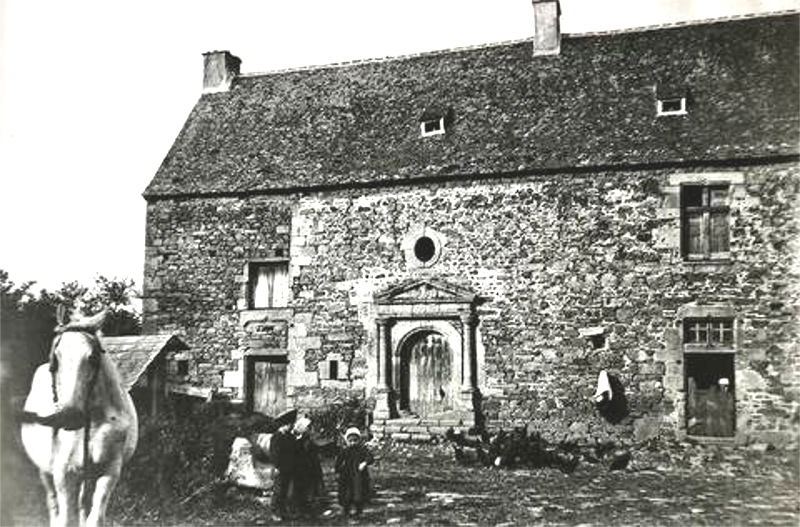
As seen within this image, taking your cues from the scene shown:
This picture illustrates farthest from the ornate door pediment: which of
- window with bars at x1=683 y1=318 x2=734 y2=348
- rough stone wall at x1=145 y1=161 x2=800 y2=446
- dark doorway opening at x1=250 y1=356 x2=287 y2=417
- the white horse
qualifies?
the white horse

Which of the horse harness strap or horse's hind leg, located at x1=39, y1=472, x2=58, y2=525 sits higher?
the horse harness strap

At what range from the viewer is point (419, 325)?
45.9ft

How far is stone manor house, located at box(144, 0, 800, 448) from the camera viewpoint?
12.6 meters

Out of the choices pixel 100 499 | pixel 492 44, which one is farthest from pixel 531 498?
pixel 492 44

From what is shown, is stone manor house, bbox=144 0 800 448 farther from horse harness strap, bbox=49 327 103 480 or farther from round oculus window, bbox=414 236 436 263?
horse harness strap, bbox=49 327 103 480

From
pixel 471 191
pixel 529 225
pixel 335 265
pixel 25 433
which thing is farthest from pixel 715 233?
pixel 25 433

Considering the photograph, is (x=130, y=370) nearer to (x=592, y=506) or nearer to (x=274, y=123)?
(x=592, y=506)

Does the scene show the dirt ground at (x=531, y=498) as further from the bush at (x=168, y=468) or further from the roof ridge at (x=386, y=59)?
the roof ridge at (x=386, y=59)

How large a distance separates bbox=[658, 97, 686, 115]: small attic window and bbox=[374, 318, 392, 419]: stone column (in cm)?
529

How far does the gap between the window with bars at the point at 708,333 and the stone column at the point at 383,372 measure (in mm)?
4438

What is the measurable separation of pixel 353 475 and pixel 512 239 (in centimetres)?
573

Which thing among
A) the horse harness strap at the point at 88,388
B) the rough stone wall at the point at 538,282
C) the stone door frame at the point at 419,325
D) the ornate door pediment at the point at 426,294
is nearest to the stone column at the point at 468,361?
the stone door frame at the point at 419,325

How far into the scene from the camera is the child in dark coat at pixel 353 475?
888cm

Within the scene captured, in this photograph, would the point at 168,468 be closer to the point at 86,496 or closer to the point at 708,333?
the point at 86,496
